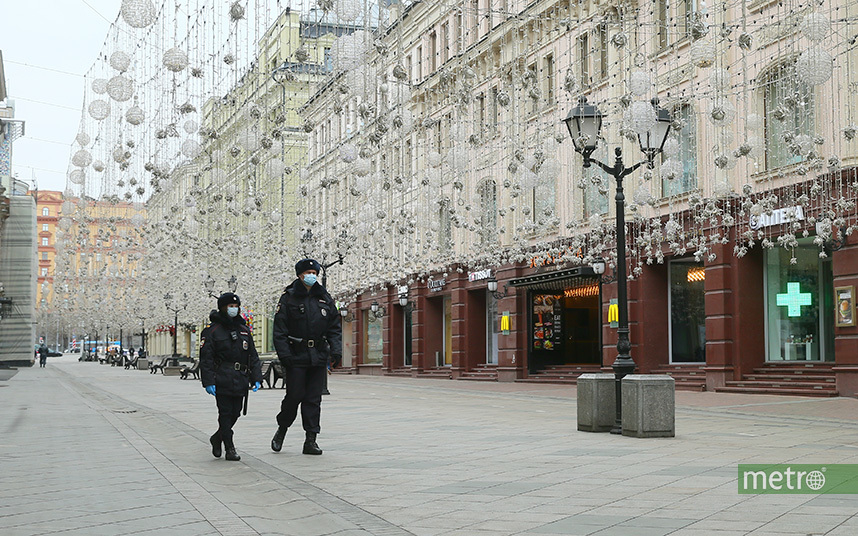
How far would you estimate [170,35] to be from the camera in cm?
1377

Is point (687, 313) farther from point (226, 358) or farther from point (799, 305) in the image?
point (226, 358)

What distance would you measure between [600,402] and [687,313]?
574 inches

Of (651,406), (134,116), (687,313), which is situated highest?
(134,116)

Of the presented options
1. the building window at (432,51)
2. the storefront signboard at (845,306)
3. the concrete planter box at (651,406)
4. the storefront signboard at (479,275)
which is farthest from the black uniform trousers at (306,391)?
the building window at (432,51)

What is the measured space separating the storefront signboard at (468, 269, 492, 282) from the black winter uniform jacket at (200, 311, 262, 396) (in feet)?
87.4

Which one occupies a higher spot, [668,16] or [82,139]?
[668,16]

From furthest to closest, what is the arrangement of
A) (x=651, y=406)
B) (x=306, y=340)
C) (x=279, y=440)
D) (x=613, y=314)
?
(x=613, y=314) → (x=651, y=406) → (x=279, y=440) → (x=306, y=340)

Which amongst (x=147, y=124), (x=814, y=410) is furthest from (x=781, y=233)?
(x=147, y=124)

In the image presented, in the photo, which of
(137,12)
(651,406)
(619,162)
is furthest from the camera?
(619,162)

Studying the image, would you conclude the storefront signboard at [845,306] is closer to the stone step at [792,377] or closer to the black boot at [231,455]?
the stone step at [792,377]

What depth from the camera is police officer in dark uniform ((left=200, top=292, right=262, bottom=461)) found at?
36.6 feet

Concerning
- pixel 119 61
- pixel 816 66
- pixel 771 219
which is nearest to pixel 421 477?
pixel 119 61

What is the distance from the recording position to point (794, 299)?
24.9m

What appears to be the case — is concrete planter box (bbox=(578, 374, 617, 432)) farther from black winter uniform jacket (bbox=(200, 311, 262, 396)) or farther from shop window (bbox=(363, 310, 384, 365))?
shop window (bbox=(363, 310, 384, 365))
